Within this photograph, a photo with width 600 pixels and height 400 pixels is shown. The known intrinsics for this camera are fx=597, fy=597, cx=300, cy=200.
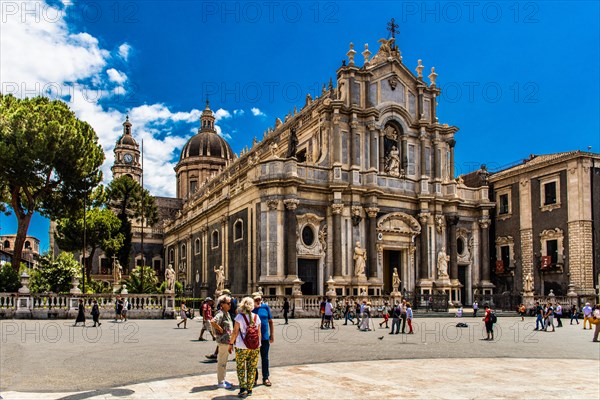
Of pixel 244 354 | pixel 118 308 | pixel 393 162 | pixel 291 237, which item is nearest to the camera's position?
pixel 244 354

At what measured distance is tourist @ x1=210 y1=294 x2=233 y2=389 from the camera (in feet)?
35.9

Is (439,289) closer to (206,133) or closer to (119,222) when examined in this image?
(119,222)

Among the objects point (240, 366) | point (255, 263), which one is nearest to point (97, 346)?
point (240, 366)

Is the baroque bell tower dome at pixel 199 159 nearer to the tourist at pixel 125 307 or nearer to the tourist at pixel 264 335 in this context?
the tourist at pixel 125 307

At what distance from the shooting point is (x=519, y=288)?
4525 cm

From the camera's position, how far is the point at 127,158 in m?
85.3

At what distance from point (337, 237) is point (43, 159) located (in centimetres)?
1908

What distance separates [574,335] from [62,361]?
791 inches

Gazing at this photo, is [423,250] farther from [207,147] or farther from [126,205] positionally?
[207,147]

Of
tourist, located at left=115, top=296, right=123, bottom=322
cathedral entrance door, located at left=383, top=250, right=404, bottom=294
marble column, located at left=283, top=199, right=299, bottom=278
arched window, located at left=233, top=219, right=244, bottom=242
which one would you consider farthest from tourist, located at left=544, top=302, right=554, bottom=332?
arched window, located at left=233, top=219, right=244, bottom=242

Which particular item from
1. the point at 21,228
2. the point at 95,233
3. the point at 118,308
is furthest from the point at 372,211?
the point at 95,233

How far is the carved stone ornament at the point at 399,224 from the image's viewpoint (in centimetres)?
4206

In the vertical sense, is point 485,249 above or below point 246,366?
above

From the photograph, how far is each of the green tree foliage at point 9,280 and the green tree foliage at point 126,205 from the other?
24.2m
